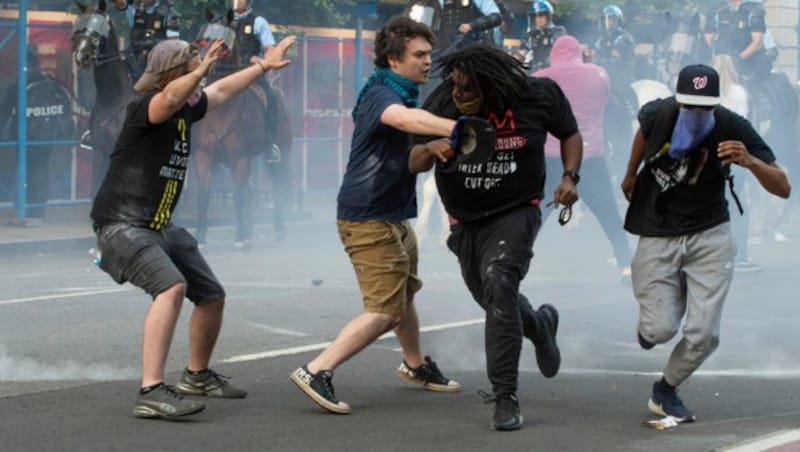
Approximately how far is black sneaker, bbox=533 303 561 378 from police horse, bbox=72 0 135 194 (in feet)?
29.2

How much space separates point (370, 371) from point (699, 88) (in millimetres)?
2528

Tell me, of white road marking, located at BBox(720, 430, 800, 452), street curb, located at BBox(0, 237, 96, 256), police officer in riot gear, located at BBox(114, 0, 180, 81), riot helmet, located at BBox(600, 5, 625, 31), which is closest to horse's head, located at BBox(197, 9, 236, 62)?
police officer in riot gear, located at BBox(114, 0, 180, 81)

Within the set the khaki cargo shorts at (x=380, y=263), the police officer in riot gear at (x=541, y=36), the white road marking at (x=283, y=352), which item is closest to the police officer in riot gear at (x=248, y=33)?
the police officer in riot gear at (x=541, y=36)

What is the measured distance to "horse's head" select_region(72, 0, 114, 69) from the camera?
51.4 ft

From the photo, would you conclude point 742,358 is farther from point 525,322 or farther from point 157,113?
point 157,113

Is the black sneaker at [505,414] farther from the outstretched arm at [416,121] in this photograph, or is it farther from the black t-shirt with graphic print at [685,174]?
the outstretched arm at [416,121]

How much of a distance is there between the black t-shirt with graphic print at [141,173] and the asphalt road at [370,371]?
89 centimetres

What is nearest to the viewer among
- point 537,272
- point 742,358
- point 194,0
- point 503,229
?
point 503,229

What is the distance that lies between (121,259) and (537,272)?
22.9ft

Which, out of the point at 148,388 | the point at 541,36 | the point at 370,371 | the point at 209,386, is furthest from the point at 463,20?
the point at 148,388

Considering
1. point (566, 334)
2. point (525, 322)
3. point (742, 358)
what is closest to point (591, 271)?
point (566, 334)

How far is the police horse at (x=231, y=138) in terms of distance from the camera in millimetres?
16078

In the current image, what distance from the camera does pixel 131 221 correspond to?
7.25 m

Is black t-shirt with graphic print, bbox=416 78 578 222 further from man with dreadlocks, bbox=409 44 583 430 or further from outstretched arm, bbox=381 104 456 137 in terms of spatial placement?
outstretched arm, bbox=381 104 456 137
